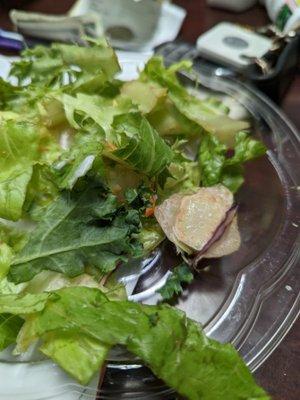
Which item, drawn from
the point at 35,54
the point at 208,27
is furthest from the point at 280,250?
the point at 208,27

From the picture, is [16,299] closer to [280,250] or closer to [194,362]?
[194,362]

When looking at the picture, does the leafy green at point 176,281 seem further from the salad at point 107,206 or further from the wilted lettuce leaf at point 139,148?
the wilted lettuce leaf at point 139,148

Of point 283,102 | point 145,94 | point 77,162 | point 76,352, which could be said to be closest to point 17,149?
point 77,162

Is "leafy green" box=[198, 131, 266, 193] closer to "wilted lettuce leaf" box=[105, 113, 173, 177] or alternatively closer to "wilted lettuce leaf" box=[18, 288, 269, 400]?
"wilted lettuce leaf" box=[105, 113, 173, 177]

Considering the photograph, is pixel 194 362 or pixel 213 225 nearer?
pixel 194 362

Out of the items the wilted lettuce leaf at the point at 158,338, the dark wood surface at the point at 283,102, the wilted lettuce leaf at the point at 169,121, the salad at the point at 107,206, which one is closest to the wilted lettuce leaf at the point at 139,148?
the salad at the point at 107,206

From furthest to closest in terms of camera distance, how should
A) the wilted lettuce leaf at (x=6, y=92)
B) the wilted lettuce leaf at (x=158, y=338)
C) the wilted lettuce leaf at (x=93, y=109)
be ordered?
the wilted lettuce leaf at (x=6, y=92) → the wilted lettuce leaf at (x=93, y=109) → the wilted lettuce leaf at (x=158, y=338)

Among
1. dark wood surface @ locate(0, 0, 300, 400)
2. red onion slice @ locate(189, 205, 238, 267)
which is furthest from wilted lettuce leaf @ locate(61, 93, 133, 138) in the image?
dark wood surface @ locate(0, 0, 300, 400)

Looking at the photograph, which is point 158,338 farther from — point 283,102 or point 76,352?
point 283,102
